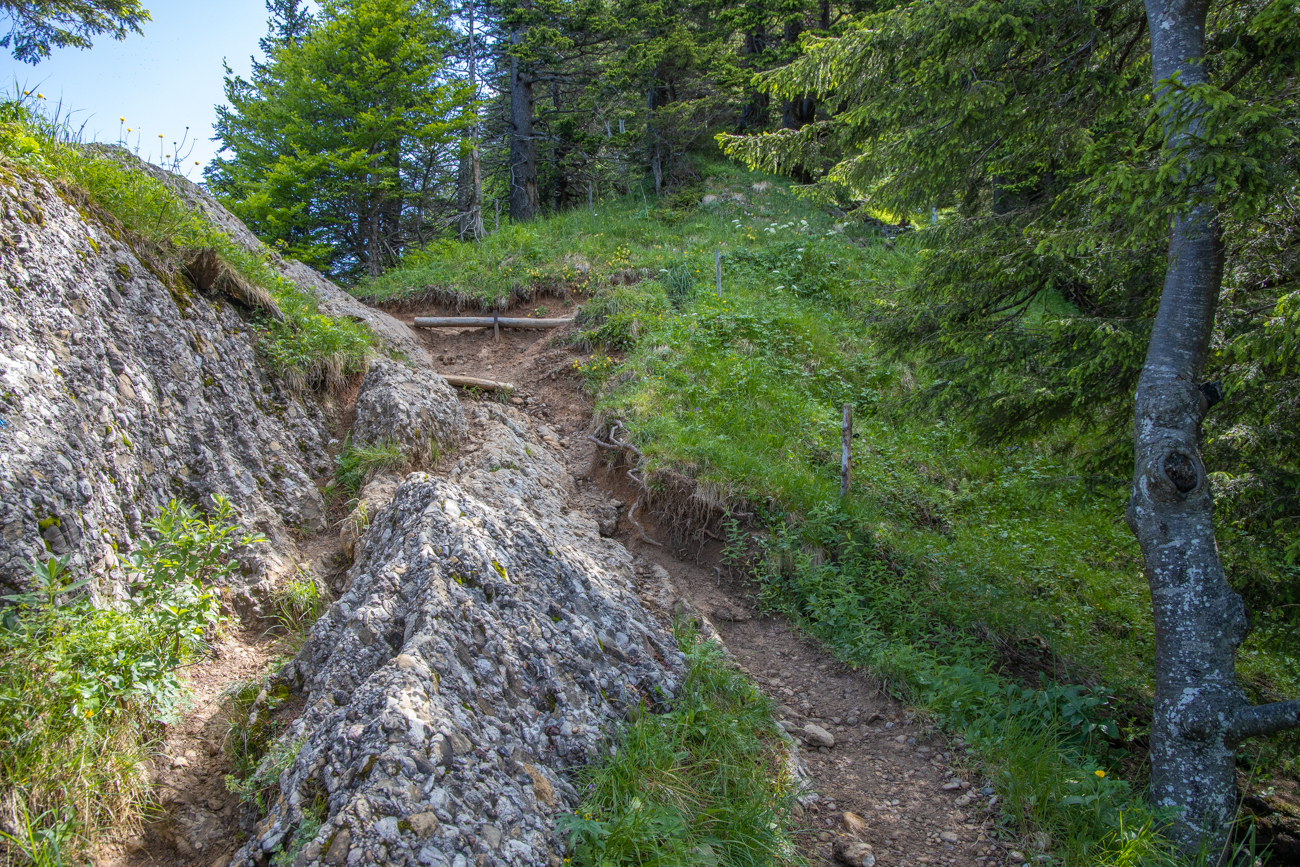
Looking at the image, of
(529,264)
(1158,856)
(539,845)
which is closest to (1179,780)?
(1158,856)

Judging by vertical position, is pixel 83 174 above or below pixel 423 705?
above

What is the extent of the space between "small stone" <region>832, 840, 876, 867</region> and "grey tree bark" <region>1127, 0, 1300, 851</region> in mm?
1932

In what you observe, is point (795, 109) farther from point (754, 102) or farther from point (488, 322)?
point (488, 322)

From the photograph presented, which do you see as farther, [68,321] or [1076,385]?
[1076,385]

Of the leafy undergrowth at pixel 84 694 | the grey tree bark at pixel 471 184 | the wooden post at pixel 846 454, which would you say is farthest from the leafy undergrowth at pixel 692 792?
the grey tree bark at pixel 471 184

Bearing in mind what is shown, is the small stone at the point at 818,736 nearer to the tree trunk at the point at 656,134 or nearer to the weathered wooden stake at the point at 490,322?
the weathered wooden stake at the point at 490,322

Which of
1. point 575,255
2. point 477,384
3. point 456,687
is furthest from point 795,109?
point 456,687

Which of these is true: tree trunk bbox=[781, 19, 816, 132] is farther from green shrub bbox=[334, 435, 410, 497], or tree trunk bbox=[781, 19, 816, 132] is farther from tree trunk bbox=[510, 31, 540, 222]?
green shrub bbox=[334, 435, 410, 497]

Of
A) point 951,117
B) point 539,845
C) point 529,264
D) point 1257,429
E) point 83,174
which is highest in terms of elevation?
point 529,264

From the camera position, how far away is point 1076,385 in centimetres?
460

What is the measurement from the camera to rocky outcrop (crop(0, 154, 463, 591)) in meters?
3.14

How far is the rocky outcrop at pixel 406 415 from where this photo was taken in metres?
5.84

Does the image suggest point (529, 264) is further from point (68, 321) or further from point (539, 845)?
point (539, 845)

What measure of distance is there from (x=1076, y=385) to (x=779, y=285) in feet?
28.2
